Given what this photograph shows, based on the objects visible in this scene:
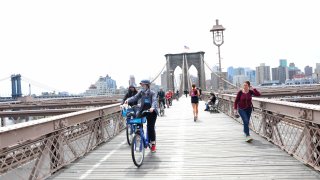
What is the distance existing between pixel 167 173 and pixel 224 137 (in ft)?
14.0

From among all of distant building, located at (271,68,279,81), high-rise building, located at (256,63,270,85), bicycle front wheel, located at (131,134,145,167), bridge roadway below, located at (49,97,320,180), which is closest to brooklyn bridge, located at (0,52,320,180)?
bridge roadway below, located at (49,97,320,180)

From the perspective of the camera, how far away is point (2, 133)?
486cm

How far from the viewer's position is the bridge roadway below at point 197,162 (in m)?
6.03

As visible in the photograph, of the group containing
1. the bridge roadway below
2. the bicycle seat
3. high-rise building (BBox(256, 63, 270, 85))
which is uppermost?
high-rise building (BBox(256, 63, 270, 85))

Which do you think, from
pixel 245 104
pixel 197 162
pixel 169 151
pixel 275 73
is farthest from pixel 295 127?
pixel 275 73

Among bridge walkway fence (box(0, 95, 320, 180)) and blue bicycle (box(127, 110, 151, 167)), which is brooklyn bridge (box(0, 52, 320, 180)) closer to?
bridge walkway fence (box(0, 95, 320, 180))

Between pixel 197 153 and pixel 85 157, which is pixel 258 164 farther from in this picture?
pixel 85 157

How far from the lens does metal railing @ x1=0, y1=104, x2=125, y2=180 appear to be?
525 cm

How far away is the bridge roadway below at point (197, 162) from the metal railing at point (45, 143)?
0.91 ft

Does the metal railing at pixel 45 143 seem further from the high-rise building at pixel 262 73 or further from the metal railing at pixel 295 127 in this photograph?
the high-rise building at pixel 262 73

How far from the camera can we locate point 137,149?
22.7 ft

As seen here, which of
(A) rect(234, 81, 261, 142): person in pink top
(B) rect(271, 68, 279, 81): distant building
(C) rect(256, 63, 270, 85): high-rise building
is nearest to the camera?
(A) rect(234, 81, 261, 142): person in pink top

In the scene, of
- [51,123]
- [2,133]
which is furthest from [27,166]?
[2,133]

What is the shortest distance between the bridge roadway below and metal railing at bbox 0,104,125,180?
0.91 feet
